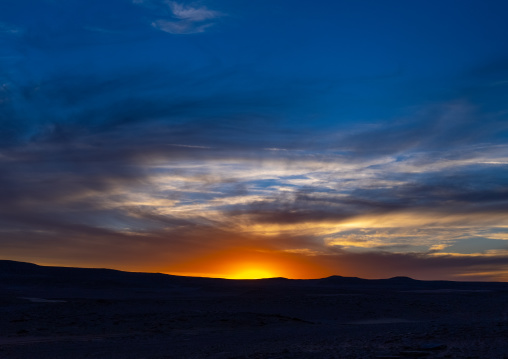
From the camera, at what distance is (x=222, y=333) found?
74.2ft

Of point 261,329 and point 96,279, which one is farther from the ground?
point 96,279

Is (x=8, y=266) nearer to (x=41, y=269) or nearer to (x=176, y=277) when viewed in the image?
(x=41, y=269)

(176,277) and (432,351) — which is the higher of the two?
(176,277)

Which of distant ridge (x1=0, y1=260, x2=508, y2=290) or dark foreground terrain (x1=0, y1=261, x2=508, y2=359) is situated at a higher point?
distant ridge (x1=0, y1=260, x2=508, y2=290)

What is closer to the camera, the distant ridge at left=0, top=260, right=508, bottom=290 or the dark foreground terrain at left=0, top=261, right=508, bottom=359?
the dark foreground terrain at left=0, top=261, right=508, bottom=359

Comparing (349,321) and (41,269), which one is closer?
(349,321)

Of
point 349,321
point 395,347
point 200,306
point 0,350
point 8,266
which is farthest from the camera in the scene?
point 8,266

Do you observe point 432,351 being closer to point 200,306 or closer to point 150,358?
point 150,358

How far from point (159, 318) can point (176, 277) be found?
8286 cm

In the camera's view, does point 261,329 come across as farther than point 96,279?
No

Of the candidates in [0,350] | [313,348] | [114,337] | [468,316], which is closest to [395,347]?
[313,348]

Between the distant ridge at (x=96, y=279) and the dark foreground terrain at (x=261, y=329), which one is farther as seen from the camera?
the distant ridge at (x=96, y=279)

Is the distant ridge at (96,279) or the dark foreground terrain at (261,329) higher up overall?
the distant ridge at (96,279)

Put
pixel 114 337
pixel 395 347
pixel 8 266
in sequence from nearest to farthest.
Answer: pixel 395 347
pixel 114 337
pixel 8 266
